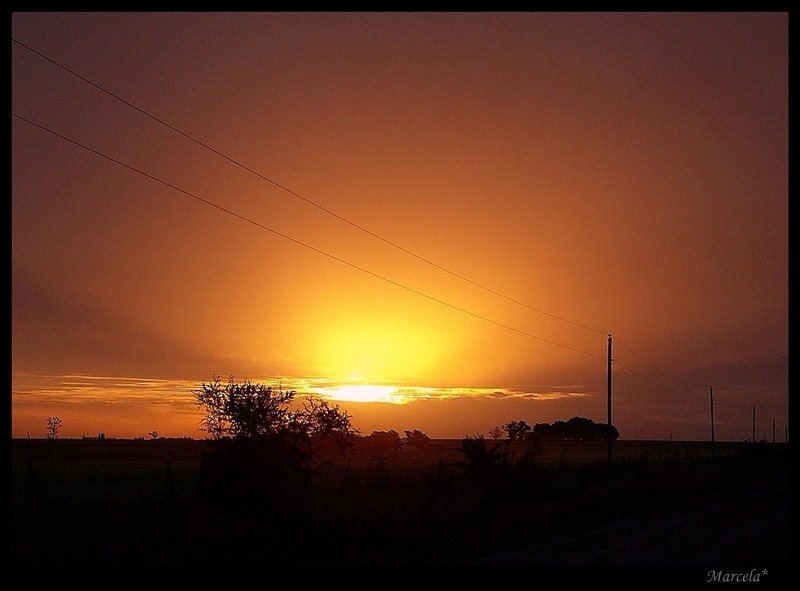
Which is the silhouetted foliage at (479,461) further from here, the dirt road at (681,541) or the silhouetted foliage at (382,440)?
the silhouetted foliage at (382,440)

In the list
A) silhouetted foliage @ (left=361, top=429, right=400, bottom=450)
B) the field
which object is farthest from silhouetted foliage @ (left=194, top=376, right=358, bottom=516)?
silhouetted foliage @ (left=361, top=429, right=400, bottom=450)

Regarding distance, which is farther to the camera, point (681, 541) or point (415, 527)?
point (415, 527)

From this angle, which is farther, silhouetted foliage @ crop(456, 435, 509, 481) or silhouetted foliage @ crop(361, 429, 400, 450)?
silhouetted foliage @ crop(361, 429, 400, 450)

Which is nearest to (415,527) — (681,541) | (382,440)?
(681,541)

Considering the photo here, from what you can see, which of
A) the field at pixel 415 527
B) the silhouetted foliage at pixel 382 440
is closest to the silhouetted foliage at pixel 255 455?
the field at pixel 415 527

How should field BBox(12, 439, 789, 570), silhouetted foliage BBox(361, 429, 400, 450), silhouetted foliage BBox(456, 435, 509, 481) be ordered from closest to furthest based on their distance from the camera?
field BBox(12, 439, 789, 570) → silhouetted foliage BBox(456, 435, 509, 481) → silhouetted foliage BBox(361, 429, 400, 450)

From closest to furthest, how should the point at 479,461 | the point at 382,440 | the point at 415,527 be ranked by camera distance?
the point at 415,527 → the point at 479,461 → the point at 382,440

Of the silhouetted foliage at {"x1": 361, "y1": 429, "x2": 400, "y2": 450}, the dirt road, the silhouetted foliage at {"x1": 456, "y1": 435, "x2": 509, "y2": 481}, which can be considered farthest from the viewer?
the silhouetted foliage at {"x1": 361, "y1": 429, "x2": 400, "y2": 450}

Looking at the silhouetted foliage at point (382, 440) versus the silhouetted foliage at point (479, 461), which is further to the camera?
the silhouetted foliage at point (382, 440)

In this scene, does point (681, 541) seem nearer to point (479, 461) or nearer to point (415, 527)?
point (415, 527)

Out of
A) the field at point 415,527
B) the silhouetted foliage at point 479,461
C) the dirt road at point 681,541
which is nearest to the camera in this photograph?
the dirt road at point 681,541

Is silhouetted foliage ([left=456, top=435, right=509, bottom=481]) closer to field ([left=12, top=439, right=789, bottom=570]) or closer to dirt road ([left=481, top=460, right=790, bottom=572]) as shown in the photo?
field ([left=12, top=439, right=789, bottom=570])
